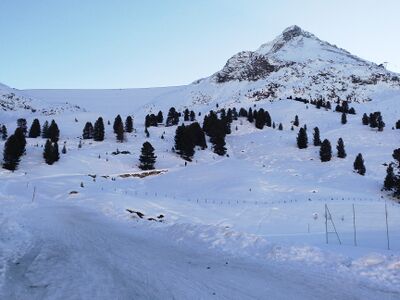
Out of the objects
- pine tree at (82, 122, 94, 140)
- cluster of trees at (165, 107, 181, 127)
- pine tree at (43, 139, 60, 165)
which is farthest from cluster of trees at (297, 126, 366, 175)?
pine tree at (43, 139, 60, 165)

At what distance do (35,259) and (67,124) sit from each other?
109 metres

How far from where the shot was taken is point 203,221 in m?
35.9

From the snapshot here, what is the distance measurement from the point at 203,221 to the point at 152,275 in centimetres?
2445

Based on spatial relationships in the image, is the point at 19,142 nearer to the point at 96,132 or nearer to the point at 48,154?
the point at 48,154

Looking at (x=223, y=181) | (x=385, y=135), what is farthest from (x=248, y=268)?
(x=385, y=135)

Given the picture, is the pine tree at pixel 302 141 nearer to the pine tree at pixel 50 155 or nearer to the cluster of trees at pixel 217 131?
the cluster of trees at pixel 217 131

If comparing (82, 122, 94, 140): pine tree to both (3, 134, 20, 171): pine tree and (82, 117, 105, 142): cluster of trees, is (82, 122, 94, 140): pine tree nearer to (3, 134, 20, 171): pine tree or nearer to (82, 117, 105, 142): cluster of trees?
(82, 117, 105, 142): cluster of trees

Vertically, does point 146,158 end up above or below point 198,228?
below

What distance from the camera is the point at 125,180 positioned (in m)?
63.3

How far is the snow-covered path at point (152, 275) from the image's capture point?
10.0 metres

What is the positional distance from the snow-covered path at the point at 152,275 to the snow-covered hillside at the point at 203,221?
4 cm

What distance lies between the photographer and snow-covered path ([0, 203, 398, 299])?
10.0 m

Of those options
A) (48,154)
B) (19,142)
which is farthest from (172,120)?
(19,142)

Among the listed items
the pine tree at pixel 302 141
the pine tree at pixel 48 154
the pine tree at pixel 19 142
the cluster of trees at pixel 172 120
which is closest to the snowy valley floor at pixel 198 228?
the pine tree at pixel 302 141
